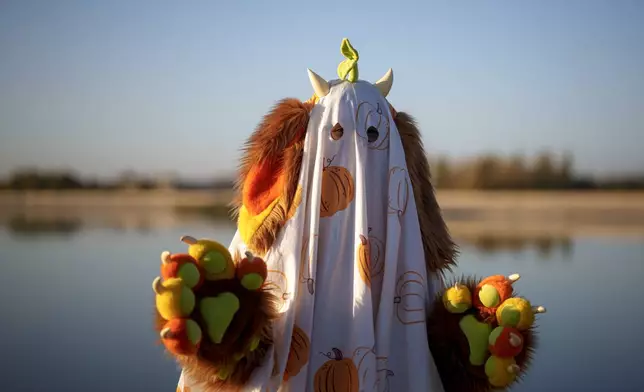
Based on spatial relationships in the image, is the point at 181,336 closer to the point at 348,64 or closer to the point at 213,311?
the point at 213,311

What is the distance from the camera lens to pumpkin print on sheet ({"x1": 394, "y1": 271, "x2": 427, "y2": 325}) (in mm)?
1581

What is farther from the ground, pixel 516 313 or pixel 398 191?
pixel 398 191

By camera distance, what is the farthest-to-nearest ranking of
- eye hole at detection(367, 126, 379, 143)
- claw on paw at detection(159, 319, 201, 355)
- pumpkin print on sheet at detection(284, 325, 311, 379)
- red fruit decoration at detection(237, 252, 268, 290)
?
eye hole at detection(367, 126, 379, 143), pumpkin print on sheet at detection(284, 325, 311, 379), red fruit decoration at detection(237, 252, 268, 290), claw on paw at detection(159, 319, 201, 355)

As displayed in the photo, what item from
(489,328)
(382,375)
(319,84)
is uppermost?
(319,84)

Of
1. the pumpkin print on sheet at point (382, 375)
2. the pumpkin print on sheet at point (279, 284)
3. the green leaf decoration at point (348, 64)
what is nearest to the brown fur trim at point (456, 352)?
the pumpkin print on sheet at point (382, 375)

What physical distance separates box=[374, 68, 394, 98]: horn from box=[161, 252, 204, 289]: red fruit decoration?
0.65 m

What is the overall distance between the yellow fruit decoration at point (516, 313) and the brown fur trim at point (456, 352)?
0.07 ft

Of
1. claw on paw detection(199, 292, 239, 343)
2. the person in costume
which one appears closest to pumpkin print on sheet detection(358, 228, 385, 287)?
the person in costume

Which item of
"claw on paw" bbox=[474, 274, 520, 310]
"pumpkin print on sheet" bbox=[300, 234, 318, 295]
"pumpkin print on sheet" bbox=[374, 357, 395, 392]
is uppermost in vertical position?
"pumpkin print on sheet" bbox=[300, 234, 318, 295]

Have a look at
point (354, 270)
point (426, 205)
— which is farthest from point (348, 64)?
point (354, 270)

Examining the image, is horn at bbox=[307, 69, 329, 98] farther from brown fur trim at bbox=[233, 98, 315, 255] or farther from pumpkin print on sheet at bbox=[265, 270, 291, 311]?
pumpkin print on sheet at bbox=[265, 270, 291, 311]

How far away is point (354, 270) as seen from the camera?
1.55 m

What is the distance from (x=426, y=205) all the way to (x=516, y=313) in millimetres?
334

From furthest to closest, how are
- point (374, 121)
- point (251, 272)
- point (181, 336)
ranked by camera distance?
point (374, 121)
point (251, 272)
point (181, 336)
